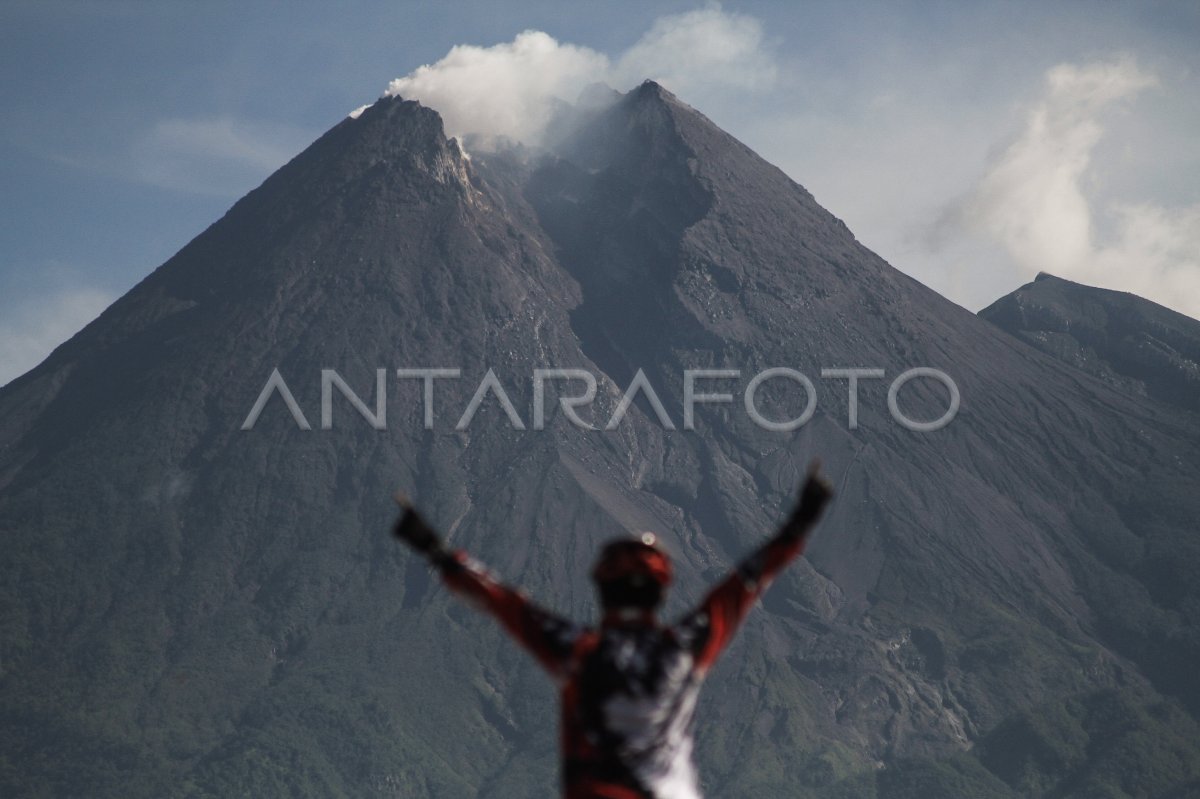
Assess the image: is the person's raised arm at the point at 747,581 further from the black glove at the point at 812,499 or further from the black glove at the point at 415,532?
the black glove at the point at 415,532

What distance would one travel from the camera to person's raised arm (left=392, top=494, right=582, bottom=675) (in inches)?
286

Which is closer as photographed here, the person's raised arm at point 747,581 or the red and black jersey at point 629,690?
the red and black jersey at point 629,690

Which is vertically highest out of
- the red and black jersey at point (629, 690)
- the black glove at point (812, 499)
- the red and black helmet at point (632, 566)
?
the black glove at point (812, 499)

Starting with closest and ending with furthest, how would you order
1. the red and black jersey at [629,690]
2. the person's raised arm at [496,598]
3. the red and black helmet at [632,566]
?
the red and black jersey at [629,690] < the red and black helmet at [632,566] < the person's raised arm at [496,598]

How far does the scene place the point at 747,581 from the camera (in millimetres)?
7395

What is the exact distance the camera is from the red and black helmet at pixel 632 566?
23.4 ft

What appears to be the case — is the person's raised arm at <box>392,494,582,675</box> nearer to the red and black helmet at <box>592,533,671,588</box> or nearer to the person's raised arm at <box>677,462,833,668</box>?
the red and black helmet at <box>592,533,671,588</box>

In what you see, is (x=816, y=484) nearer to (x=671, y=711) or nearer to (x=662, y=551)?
(x=662, y=551)

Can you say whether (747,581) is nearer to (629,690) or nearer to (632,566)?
(632,566)

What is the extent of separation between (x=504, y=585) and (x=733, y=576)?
3.42 ft

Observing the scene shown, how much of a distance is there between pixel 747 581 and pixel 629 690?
0.79m

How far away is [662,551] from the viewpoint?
Answer: 7.24 metres

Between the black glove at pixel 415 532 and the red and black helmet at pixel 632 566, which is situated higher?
the red and black helmet at pixel 632 566

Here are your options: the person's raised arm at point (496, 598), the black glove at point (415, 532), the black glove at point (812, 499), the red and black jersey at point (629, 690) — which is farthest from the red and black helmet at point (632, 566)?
the black glove at point (415, 532)
